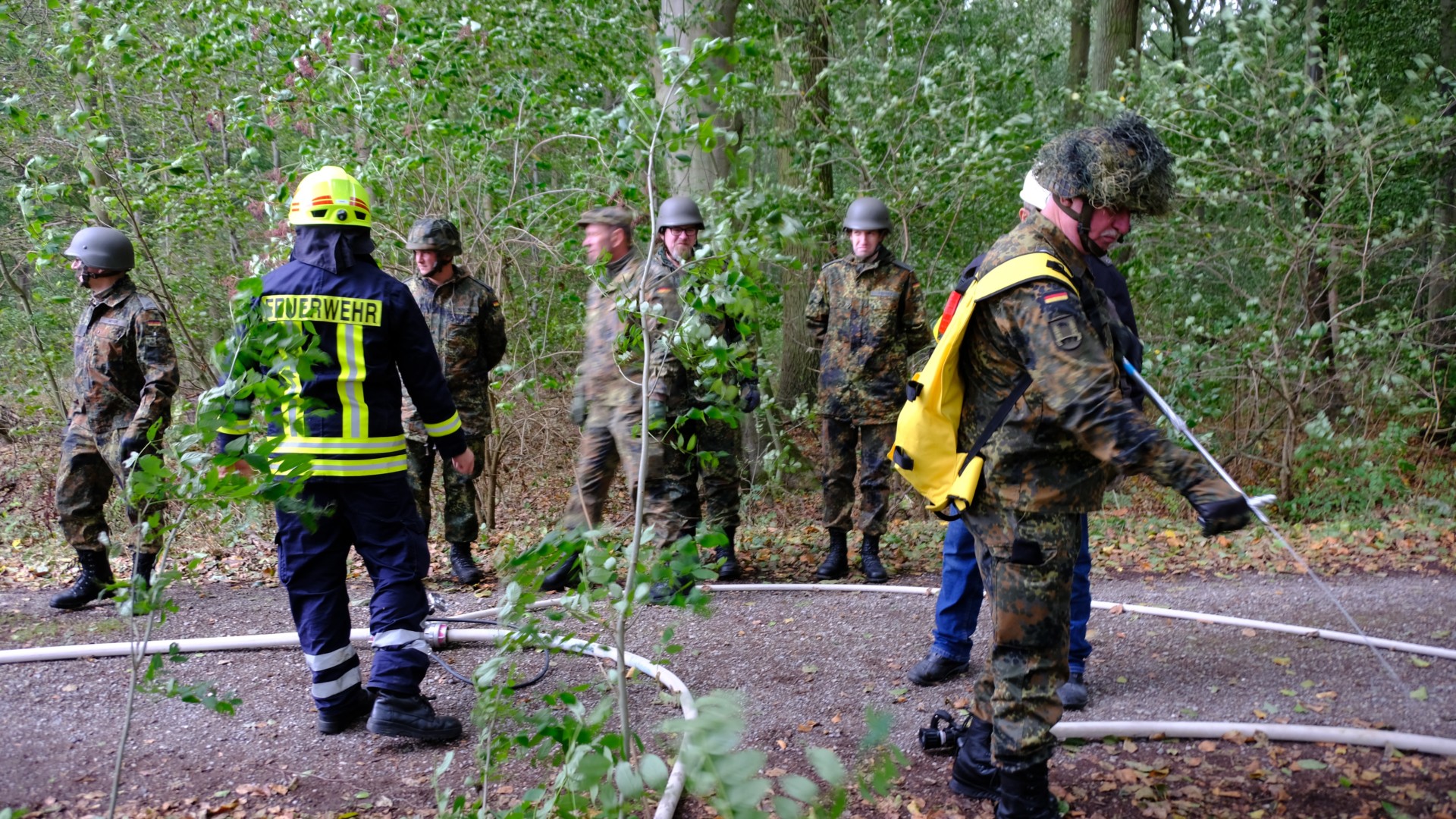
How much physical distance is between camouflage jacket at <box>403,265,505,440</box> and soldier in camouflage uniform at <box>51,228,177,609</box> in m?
1.35

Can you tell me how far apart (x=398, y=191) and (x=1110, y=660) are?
557cm

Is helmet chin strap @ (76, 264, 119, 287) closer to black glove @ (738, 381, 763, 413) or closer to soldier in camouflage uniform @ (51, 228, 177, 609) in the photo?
soldier in camouflage uniform @ (51, 228, 177, 609)

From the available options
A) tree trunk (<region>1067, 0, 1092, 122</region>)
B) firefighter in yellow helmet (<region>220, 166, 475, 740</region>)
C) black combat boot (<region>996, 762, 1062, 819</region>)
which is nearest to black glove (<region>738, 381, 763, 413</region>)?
firefighter in yellow helmet (<region>220, 166, 475, 740</region>)

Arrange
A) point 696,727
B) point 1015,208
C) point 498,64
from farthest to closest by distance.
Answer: point 1015,208 < point 498,64 < point 696,727

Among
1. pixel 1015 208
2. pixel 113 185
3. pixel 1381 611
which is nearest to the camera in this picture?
pixel 1381 611

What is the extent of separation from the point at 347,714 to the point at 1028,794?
2.57 m

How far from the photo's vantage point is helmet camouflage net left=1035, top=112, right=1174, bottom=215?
2803 millimetres

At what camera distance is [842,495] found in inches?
240

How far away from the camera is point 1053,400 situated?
2.62 m

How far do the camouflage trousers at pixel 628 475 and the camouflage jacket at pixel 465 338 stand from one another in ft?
3.02

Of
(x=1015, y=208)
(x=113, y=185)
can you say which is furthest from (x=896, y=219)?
(x=113, y=185)

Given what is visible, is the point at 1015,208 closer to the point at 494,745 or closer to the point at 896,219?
the point at 896,219

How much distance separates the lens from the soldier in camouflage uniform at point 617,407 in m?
5.35

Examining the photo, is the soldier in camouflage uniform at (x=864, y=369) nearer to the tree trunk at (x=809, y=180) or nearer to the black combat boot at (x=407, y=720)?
the tree trunk at (x=809, y=180)
